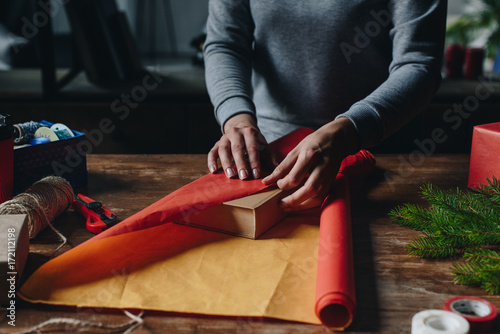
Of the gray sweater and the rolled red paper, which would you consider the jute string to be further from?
the gray sweater

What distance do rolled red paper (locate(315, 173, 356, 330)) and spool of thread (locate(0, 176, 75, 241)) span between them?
0.39m

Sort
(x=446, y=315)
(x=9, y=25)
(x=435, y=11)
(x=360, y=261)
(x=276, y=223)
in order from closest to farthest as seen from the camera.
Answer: (x=446, y=315) < (x=360, y=261) < (x=276, y=223) < (x=435, y=11) < (x=9, y=25)

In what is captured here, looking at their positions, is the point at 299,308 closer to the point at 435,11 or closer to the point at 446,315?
the point at 446,315

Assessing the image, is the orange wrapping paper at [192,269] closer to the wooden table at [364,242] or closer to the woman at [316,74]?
the wooden table at [364,242]

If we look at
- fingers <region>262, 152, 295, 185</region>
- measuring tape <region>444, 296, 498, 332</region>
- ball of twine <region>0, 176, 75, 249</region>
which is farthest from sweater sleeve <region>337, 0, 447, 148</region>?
ball of twine <region>0, 176, 75, 249</region>

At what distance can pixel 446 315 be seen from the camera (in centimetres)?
50

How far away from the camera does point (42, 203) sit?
742mm

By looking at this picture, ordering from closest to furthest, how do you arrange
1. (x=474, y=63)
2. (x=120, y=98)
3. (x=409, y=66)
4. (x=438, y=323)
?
1. (x=438, y=323)
2. (x=409, y=66)
3. (x=120, y=98)
4. (x=474, y=63)

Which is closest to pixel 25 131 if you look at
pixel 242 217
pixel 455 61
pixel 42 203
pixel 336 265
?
pixel 42 203

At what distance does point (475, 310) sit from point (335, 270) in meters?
0.16

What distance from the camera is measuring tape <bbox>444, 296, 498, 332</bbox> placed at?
50 centimetres

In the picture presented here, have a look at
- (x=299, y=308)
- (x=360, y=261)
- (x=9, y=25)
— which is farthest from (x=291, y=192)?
(x=9, y=25)

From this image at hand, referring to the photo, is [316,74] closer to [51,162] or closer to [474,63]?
[51,162]

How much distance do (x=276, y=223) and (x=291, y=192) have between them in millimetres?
83
